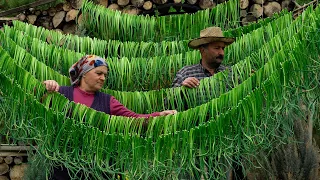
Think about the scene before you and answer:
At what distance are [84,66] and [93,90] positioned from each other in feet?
0.53

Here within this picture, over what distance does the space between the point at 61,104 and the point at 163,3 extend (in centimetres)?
344

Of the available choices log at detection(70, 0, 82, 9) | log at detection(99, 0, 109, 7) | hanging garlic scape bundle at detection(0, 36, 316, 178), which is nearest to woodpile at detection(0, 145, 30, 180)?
log at detection(70, 0, 82, 9)

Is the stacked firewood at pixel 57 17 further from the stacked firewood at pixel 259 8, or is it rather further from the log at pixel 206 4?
the stacked firewood at pixel 259 8

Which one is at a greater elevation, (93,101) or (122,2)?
(122,2)

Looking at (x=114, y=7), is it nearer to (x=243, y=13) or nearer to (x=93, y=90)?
(x=243, y=13)

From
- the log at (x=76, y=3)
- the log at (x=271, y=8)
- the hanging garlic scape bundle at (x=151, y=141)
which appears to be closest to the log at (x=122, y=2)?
the log at (x=76, y=3)

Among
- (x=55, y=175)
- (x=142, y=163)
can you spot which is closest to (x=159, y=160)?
(x=142, y=163)

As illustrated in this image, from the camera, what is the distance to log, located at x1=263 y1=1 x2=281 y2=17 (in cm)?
824

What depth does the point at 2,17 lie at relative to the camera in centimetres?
867

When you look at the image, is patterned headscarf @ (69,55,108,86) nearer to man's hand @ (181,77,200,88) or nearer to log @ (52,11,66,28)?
man's hand @ (181,77,200,88)

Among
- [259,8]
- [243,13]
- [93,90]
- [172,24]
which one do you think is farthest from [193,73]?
[259,8]

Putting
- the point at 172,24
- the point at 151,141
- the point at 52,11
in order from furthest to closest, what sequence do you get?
the point at 52,11, the point at 172,24, the point at 151,141

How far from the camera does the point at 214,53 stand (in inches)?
228

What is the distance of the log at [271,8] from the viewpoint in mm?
8242
